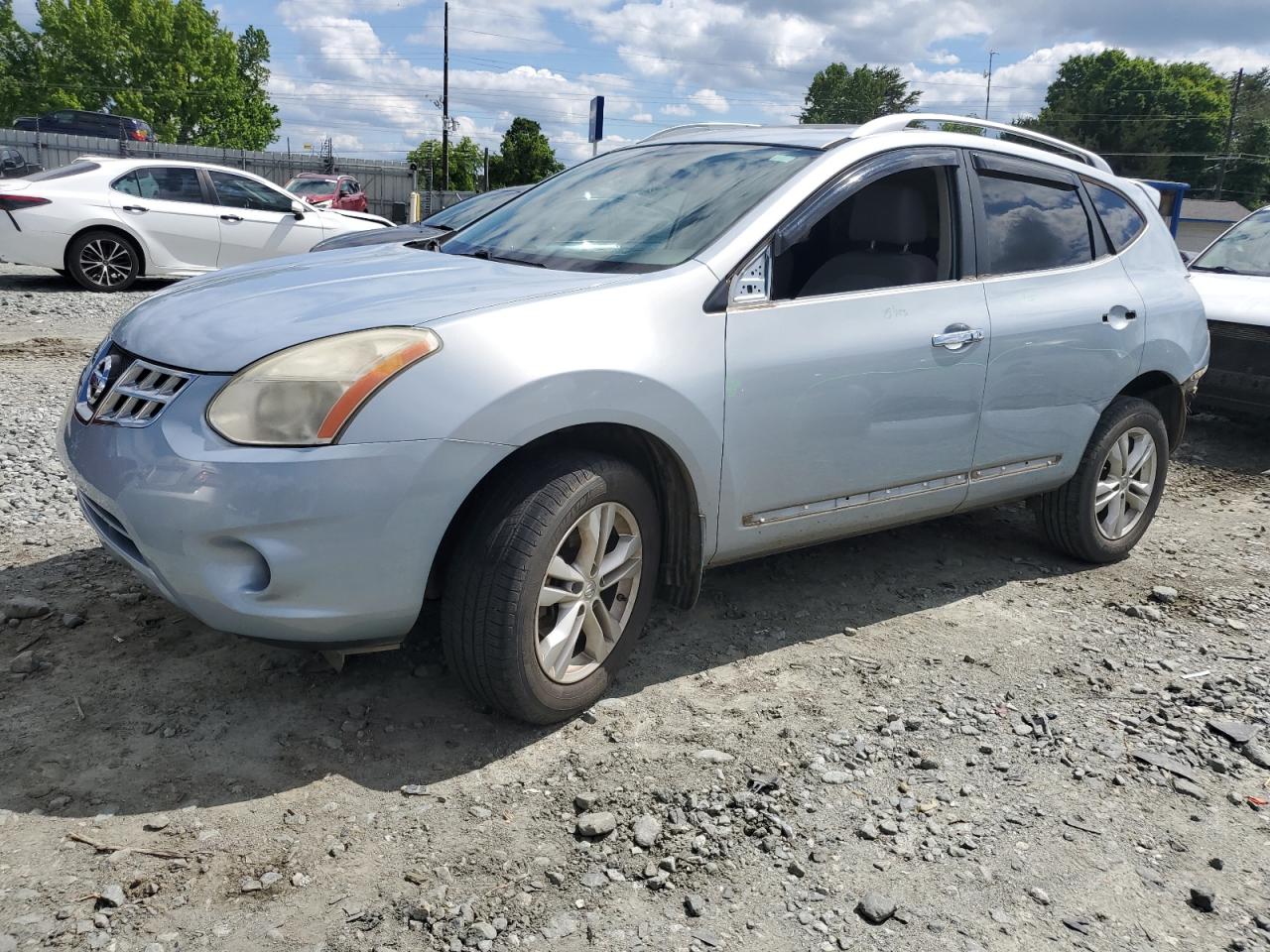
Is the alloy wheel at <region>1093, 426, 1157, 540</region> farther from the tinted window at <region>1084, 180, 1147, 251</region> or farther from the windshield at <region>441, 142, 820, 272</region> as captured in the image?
the windshield at <region>441, 142, 820, 272</region>

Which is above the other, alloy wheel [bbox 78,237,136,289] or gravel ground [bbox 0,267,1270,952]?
alloy wheel [bbox 78,237,136,289]

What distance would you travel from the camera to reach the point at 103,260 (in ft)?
36.5

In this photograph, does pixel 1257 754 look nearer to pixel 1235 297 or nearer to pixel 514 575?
pixel 514 575

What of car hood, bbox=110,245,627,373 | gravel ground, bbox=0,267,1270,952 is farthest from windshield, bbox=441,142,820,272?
gravel ground, bbox=0,267,1270,952

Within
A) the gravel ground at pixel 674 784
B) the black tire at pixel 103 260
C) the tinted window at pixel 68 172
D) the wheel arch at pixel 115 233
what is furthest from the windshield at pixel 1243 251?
the tinted window at pixel 68 172

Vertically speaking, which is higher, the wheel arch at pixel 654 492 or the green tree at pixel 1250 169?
the green tree at pixel 1250 169

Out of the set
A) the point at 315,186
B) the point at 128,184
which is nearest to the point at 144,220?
the point at 128,184

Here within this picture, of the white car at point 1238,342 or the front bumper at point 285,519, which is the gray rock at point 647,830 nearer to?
the front bumper at point 285,519

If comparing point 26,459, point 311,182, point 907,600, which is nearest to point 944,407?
point 907,600

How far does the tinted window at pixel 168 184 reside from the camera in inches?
449

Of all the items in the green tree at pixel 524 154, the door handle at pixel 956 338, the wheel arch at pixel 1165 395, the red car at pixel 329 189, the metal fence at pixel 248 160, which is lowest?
the wheel arch at pixel 1165 395

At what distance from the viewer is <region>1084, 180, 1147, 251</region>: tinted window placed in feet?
14.9

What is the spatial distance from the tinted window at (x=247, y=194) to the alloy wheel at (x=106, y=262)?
1.29 m

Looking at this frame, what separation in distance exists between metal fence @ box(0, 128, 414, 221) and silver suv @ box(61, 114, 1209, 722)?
27244mm
